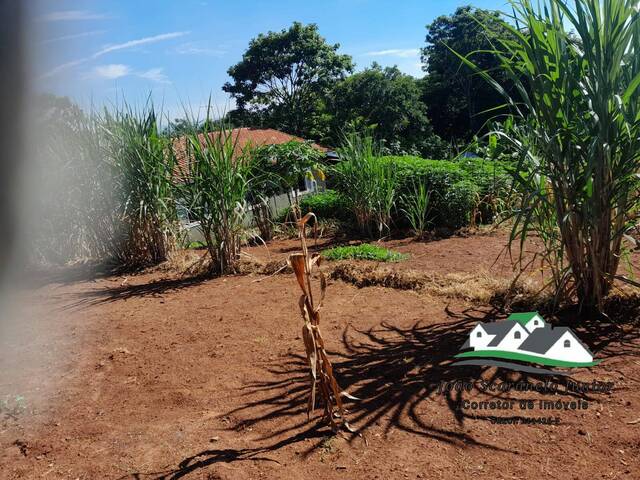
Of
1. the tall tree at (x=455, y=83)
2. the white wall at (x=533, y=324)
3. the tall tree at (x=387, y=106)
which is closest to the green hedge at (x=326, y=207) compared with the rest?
the white wall at (x=533, y=324)

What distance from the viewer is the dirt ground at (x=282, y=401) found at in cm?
183

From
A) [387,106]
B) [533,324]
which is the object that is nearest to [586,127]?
[533,324]

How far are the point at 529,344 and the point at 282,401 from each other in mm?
1270

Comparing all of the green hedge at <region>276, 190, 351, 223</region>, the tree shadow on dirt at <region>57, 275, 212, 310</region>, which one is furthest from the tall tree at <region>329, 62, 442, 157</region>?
the tree shadow on dirt at <region>57, 275, 212, 310</region>

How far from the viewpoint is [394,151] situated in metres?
18.4

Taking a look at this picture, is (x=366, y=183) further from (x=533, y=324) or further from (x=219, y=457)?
(x=219, y=457)

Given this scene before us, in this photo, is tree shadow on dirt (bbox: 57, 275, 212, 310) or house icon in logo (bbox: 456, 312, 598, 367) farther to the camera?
tree shadow on dirt (bbox: 57, 275, 212, 310)

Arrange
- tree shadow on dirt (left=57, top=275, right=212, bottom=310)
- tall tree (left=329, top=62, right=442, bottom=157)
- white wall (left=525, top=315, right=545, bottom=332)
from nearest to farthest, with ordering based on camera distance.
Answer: white wall (left=525, top=315, right=545, bottom=332)
tree shadow on dirt (left=57, top=275, right=212, bottom=310)
tall tree (left=329, top=62, right=442, bottom=157)

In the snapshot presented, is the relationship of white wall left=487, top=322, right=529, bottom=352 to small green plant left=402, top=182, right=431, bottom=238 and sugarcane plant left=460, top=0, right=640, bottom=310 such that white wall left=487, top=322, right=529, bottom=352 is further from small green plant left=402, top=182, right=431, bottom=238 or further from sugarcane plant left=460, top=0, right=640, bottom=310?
small green plant left=402, top=182, right=431, bottom=238

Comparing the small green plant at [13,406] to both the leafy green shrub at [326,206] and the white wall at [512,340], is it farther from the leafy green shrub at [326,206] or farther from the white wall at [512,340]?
the leafy green shrub at [326,206]

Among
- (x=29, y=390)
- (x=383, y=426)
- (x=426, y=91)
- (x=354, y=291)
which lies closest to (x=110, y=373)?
(x=29, y=390)

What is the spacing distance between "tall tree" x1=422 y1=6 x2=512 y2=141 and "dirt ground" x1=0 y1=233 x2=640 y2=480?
80.4 ft

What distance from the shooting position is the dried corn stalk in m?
1.88

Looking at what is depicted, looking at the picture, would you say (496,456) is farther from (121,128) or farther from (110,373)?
(121,128)
